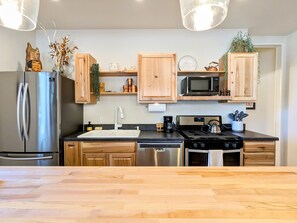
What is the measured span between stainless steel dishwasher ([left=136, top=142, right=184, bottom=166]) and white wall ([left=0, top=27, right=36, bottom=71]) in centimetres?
215

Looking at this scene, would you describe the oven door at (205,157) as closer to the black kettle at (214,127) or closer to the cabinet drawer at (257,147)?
the cabinet drawer at (257,147)

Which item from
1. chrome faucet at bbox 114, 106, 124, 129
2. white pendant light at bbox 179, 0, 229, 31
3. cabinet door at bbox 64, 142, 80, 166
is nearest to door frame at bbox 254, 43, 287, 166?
chrome faucet at bbox 114, 106, 124, 129

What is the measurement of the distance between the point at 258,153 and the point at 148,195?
6.78 feet

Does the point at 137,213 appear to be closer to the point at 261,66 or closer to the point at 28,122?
the point at 28,122

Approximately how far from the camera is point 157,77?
9.10 feet

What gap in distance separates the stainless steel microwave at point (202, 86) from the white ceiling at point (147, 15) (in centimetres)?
91

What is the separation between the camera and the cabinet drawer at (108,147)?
2.40 m

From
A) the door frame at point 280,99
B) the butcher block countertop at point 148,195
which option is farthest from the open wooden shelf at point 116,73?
the door frame at point 280,99

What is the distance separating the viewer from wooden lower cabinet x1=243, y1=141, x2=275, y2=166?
236cm

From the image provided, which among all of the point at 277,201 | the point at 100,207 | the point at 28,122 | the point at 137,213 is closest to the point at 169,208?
the point at 137,213

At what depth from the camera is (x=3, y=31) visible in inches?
99.2

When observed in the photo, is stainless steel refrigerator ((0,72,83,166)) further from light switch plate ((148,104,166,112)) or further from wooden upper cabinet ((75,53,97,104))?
light switch plate ((148,104,166,112))

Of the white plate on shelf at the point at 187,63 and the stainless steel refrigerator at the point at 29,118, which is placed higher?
the white plate on shelf at the point at 187,63

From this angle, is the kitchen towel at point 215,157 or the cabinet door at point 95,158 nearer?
the kitchen towel at point 215,157
